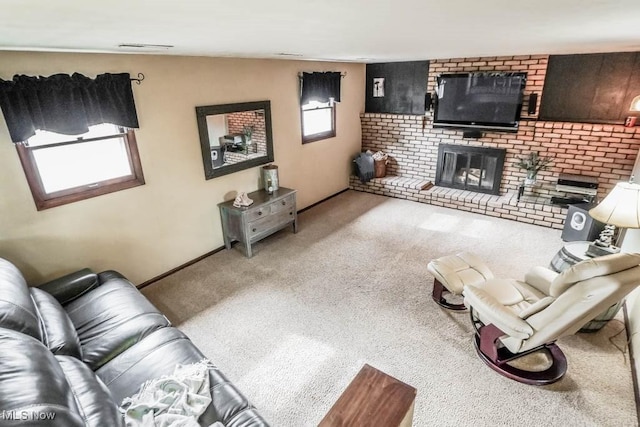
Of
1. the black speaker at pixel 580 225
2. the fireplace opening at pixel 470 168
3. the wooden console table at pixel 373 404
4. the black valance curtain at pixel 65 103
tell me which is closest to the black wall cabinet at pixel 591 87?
the fireplace opening at pixel 470 168

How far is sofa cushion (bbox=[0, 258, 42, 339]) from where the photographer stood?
1655 mm

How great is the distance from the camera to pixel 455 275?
2699 millimetres

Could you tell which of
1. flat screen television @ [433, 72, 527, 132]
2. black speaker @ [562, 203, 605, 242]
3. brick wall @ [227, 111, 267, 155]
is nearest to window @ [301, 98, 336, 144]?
brick wall @ [227, 111, 267, 155]

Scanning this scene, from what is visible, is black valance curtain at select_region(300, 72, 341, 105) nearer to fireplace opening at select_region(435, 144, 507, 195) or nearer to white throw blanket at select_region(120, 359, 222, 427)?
fireplace opening at select_region(435, 144, 507, 195)

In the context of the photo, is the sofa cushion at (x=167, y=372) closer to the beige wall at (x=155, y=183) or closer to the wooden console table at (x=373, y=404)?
the wooden console table at (x=373, y=404)

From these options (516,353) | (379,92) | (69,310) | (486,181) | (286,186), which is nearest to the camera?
(516,353)

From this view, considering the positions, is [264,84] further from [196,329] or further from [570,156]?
[570,156]

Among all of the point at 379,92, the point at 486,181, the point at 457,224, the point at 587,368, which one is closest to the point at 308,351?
the point at 587,368

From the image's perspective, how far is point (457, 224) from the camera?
451 cm

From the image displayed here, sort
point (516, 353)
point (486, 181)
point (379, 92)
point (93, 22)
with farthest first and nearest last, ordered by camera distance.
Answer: point (379, 92), point (486, 181), point (516, 353), point (93, 22)

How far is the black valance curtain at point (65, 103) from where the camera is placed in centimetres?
225

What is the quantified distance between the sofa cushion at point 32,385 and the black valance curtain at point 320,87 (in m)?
3.89

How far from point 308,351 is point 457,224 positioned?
2983 millimetres

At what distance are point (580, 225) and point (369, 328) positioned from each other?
2.90 m
